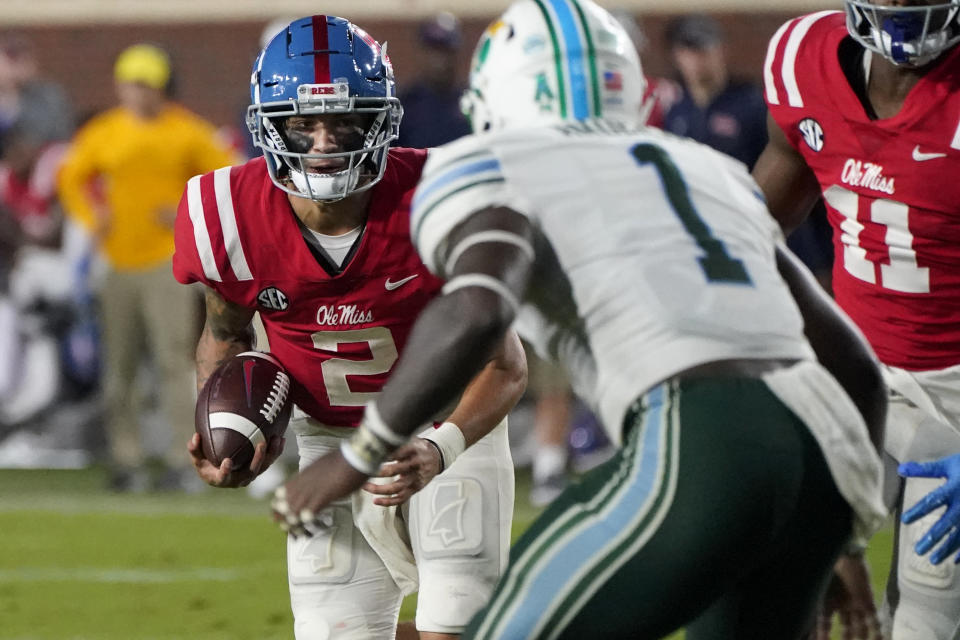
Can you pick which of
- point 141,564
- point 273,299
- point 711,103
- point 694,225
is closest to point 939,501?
point 694,225

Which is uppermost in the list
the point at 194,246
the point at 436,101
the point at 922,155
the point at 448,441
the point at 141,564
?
the point at 922,155

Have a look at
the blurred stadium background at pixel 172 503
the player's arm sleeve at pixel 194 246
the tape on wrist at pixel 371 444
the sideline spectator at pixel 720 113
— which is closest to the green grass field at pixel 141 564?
the blurred stadium background at pixel 172 503

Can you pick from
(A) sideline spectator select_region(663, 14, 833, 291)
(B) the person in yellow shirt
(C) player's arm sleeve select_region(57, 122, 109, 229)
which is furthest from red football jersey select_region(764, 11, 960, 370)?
(C) player's arm sleeve select_region(57, 122, 109, 229)

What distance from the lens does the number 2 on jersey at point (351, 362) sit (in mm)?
3354

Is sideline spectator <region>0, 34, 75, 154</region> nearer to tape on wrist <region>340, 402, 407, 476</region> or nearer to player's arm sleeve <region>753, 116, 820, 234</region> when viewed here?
player's arm sleeve <region>753, 116, 820, 234</region>

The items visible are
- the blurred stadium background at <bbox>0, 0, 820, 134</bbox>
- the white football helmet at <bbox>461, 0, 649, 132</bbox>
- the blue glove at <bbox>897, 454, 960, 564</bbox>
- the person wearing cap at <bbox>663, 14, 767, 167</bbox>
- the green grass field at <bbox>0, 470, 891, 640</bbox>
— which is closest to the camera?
the white football helmet at <bbox>461, 0, 649, 132</bbox>

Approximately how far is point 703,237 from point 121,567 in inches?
160

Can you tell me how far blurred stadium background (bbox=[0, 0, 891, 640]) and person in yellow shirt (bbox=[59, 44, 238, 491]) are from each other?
0.93ft

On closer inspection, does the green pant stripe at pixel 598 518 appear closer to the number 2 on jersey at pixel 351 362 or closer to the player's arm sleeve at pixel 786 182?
the number 2 on jersey at pixel 351 362

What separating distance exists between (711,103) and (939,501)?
419cm

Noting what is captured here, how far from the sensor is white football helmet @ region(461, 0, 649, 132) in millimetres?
2424

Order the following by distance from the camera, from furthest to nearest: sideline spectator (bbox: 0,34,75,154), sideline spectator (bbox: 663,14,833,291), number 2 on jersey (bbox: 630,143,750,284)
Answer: sideline spectator (bbox: 0,34,75,154) < sideline spectator (bbox: 663,14,833,291) < number 2 on jersey (bbox: 630,143,750,284)

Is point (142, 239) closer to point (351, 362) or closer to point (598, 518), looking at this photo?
point (351, 362)

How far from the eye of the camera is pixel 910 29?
311 cm
